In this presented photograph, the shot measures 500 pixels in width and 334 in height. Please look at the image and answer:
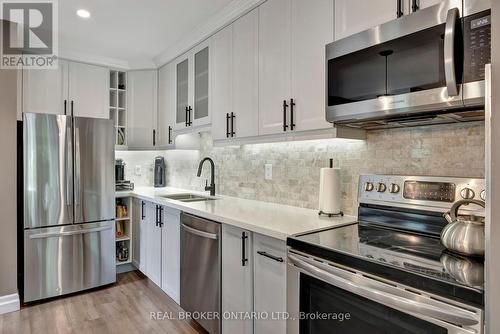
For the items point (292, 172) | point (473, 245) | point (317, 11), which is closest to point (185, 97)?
point (292, 172)

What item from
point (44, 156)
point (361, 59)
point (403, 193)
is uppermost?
point (361, 59)

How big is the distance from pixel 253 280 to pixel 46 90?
2928mm

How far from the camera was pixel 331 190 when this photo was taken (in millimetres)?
1812

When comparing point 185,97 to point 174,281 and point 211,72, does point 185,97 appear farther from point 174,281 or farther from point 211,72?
point 174,281

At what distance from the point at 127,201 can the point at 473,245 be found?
3.23m

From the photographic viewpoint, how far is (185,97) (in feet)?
10.1

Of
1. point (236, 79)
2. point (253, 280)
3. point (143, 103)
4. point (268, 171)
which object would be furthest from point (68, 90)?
point (253, 280)

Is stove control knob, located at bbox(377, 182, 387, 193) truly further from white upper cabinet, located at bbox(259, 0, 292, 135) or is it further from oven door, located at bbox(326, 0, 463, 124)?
white upper cabinet, located at bbox(259, 0, 292, 135)

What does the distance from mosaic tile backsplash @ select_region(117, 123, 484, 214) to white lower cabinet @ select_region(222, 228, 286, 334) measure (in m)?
0.61

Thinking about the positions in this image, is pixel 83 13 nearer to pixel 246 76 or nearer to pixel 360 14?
pixel 246 76

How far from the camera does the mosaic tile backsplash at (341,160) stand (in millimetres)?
1426

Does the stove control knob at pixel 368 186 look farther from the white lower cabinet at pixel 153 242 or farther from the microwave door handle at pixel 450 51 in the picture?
the white lower cabinet at pixel 153 242

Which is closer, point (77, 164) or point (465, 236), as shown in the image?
point (465, 236)

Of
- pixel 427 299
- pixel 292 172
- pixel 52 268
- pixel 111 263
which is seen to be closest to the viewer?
pixel 427 299
